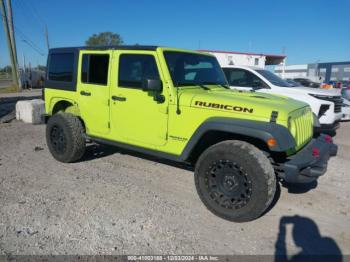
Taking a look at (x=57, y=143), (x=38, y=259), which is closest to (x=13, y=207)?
(x=38, y=259)

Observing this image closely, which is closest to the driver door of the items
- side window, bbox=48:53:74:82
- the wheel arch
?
the wheel arch

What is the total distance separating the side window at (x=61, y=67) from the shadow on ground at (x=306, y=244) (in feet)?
13.5

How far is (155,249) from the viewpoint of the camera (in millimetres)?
2955

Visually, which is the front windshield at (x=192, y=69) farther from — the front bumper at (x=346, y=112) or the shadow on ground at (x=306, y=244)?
the front bumper at (x=346, y=112)

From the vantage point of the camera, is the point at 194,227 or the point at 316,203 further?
the point at 316,203

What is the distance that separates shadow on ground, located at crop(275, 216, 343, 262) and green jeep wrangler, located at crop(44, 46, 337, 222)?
0.45m

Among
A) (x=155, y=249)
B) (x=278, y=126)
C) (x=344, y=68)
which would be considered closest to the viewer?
(x=155, y=249)

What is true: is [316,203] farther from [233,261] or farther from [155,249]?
[155,249]

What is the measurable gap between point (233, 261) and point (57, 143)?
3847 millimetres

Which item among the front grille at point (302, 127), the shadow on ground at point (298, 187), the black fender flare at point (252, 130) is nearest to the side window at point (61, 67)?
the black fender flare at point (252, 130)

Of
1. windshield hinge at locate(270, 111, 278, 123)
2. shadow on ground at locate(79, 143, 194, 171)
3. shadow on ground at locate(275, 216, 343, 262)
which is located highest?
windshield hinge at locate(270, 111, 278, 123)

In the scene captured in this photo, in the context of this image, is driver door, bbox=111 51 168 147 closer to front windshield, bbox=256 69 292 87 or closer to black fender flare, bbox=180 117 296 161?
black fender flare, bbox=180 117 296 161

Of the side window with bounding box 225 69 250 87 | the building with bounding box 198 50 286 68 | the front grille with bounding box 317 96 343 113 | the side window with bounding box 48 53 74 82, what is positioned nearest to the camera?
A: the side window with bounding box 48 53 74 82

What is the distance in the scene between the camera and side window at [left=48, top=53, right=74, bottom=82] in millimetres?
5227
